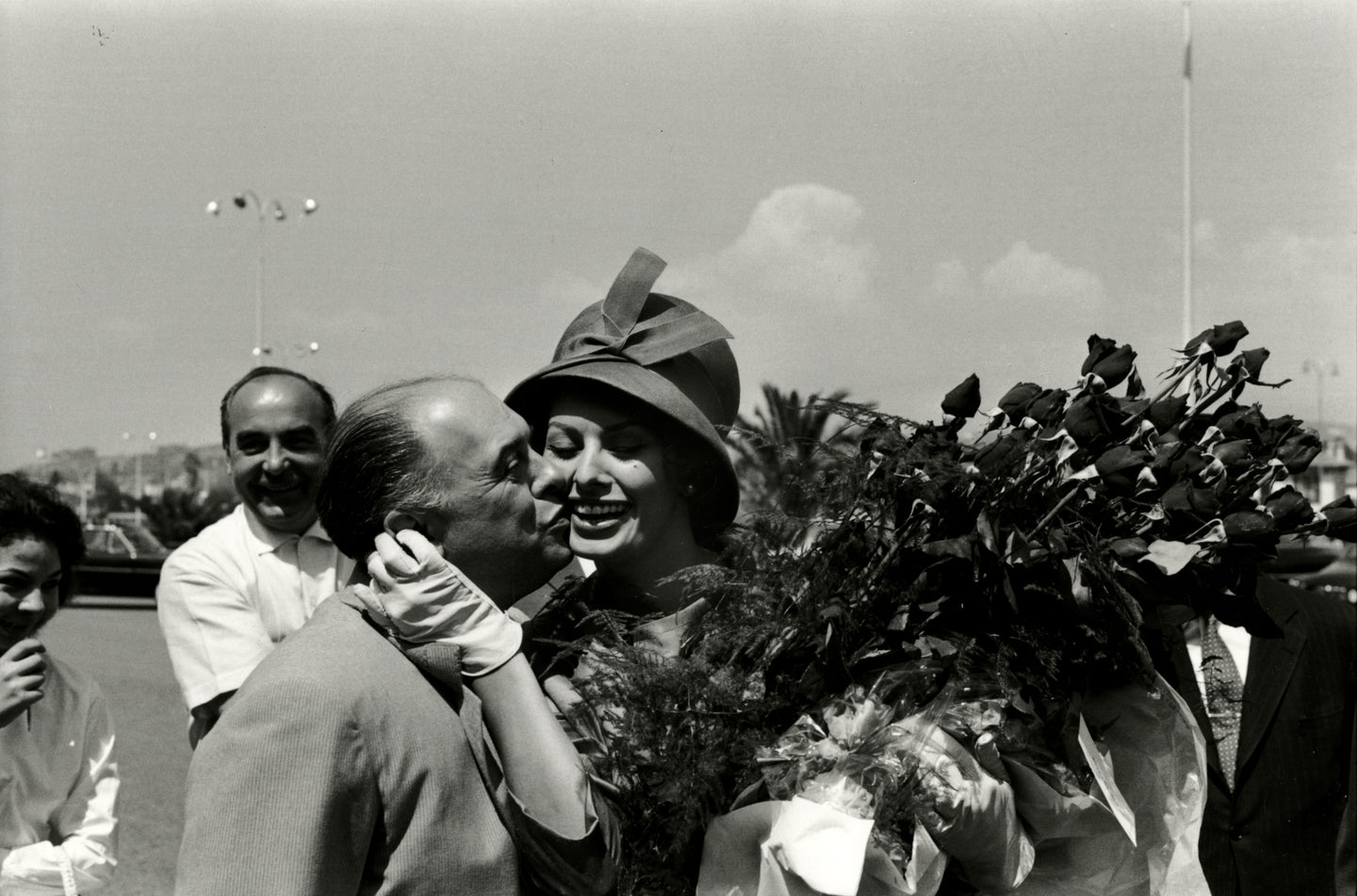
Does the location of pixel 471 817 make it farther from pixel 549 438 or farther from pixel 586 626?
pixel 549 438

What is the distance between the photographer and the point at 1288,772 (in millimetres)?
4324

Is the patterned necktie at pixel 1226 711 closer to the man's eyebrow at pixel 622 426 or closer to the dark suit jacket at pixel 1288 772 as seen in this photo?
the dark suit jacket at pixel 1288 772

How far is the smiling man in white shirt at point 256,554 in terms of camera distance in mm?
4074

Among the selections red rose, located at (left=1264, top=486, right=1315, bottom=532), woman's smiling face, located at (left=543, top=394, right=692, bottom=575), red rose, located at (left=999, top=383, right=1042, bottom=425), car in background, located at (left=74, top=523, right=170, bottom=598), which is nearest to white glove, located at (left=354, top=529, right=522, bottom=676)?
woman's smiling face, located at (left=543, top=394, right=692, bottom=575)

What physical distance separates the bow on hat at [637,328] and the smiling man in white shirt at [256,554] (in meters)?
1.40

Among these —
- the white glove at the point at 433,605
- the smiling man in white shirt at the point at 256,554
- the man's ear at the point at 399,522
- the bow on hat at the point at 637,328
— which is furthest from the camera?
the smiling man in white shirt at the point at 256,554

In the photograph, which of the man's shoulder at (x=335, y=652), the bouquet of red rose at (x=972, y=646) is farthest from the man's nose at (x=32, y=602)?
the bouquet of red rose at (x=972, y=646)

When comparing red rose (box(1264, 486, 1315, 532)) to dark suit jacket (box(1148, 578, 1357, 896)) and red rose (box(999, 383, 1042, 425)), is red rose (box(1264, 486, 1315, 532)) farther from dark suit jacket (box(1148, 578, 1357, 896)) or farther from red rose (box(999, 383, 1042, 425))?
dark suit jacket (box(1148, 578, 1357, 896))

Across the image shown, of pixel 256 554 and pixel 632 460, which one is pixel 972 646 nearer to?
pixel 632 460

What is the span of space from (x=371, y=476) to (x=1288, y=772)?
3341 mm

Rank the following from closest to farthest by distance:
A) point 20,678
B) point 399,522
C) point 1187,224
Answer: point 399,522 < point 20,678 < point 1187,224

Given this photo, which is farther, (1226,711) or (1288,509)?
(1226,711)

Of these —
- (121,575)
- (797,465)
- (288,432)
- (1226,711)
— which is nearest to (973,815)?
(797,465)

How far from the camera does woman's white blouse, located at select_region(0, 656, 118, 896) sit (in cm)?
347
